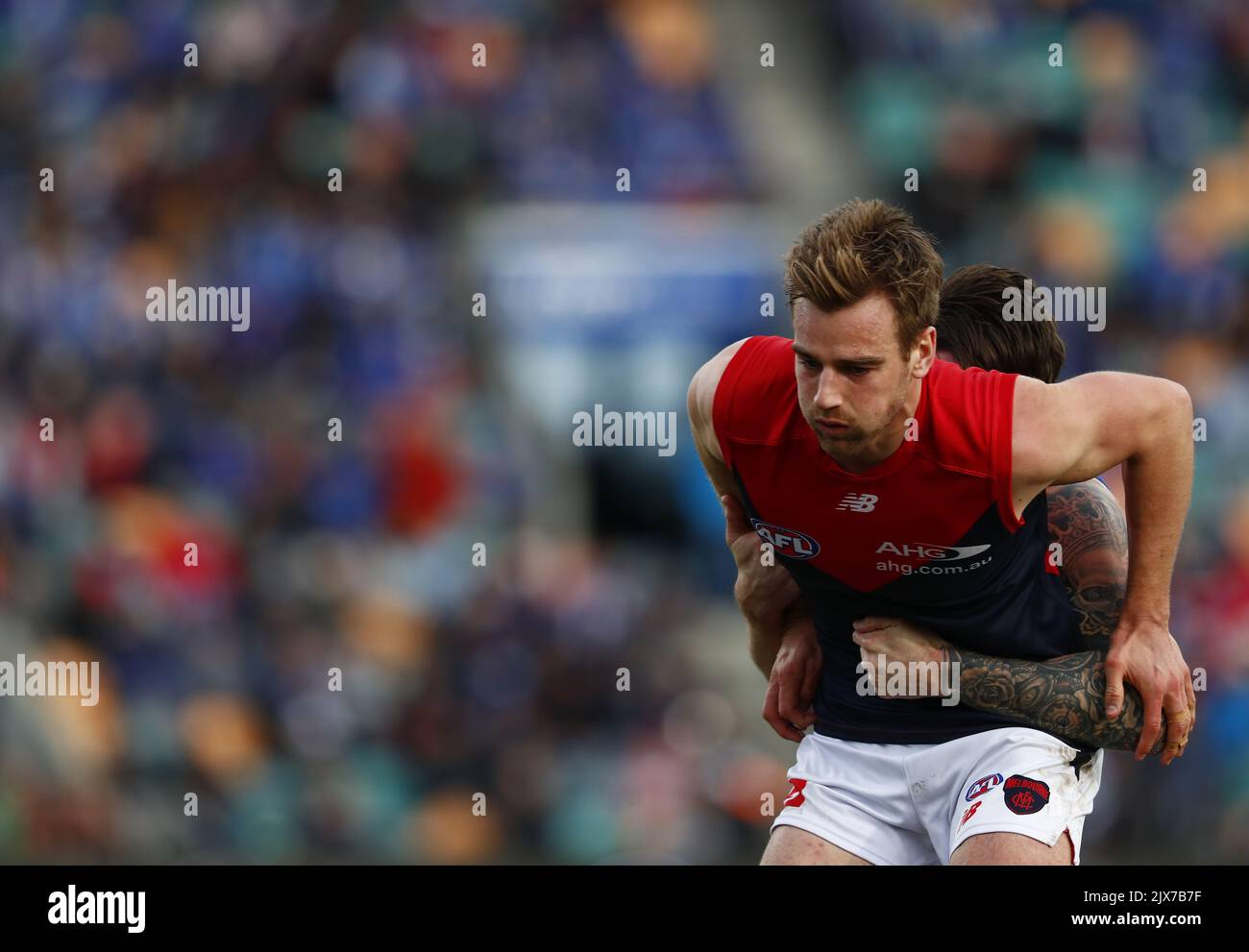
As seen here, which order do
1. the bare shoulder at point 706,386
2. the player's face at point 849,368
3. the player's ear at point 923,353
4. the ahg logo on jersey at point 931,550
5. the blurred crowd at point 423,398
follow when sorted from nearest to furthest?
the player's face at point 849,368
the player's ear at point 923,353
the ahg logo on jersey at point 931,550
the bare shoulder at point 706,386
the blurred crowd at point 423,398

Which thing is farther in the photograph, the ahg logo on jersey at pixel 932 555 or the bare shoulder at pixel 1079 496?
the bare shoulder at pixel 1079 496

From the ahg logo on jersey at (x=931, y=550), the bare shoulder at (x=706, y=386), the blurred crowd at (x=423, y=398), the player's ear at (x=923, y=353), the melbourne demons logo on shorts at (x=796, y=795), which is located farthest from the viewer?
the blurred crowd at (x=423, y=398)

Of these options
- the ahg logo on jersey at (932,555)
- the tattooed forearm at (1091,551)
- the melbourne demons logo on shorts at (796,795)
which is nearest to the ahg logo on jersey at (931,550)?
the ahg logo on jersey at (932,555)

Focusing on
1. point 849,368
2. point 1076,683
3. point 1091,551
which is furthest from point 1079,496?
point 849,368

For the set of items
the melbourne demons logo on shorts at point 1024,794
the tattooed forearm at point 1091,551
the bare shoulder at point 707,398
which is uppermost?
the bare shoulder at point 707,398

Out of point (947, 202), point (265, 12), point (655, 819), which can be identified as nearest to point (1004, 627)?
point (655, 819)

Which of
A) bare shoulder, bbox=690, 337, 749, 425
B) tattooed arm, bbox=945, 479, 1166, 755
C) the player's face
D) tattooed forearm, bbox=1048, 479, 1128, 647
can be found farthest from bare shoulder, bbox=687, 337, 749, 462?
tattooed forearm, bbox=1048, 479, 1128, 647

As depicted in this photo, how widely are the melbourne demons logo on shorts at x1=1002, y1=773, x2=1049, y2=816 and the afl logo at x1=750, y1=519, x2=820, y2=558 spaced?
63 cm

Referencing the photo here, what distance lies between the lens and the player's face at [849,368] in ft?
11.1

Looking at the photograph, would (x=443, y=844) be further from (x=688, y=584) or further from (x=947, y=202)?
(x=947, y=202)

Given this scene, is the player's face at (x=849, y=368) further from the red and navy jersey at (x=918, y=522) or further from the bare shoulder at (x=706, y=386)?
the bare shoulder at (x=706, y=386)

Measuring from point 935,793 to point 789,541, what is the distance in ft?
2.12

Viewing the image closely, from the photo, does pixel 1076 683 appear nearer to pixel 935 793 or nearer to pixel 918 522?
pixel 935 793

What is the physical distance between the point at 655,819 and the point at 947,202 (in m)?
3.20
